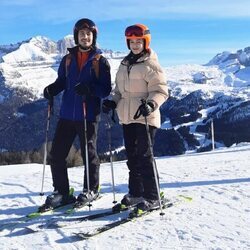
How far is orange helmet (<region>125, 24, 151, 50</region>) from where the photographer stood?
5.34m

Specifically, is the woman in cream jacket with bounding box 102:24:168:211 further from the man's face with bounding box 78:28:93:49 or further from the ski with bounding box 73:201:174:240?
the man's face with bounding box 78:28:93:49

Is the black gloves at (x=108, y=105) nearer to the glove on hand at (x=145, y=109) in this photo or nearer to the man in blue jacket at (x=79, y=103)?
the man in blue jacket at (x=79, y=103)

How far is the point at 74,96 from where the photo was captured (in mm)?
5762

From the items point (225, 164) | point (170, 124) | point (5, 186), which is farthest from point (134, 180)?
point (170, 124)

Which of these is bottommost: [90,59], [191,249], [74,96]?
[191,249]

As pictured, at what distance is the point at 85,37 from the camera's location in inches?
222

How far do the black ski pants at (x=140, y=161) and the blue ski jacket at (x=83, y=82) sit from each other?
1.66 ft

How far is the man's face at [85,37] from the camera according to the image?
564cm

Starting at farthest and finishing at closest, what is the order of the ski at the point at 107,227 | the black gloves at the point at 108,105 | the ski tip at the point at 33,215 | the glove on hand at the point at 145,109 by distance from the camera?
the black gloves at the point at 108,105 → the ski tip at the point at 33,215 → the glove on hand at the point at 145,109 → the ski at the point at 107,227

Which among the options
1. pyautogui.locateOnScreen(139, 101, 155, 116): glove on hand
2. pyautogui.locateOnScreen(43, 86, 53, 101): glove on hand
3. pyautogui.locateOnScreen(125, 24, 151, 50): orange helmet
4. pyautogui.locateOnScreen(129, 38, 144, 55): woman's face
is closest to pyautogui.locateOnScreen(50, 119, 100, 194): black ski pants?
pyautogui.locateOnScreen(43, 86, 53, 101): glove on hand

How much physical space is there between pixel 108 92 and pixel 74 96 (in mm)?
444

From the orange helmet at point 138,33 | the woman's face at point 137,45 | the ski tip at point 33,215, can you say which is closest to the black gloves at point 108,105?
the woman's face at point 137,45

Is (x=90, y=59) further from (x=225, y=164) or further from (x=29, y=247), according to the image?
(x=225, y=164)

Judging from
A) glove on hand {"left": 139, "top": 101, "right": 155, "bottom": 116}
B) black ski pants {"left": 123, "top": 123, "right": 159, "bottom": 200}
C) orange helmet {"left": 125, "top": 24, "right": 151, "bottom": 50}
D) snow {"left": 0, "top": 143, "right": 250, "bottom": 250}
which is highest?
orange helmet {"left": 125, "top": 24, "right": 151, "bottom": 50}
